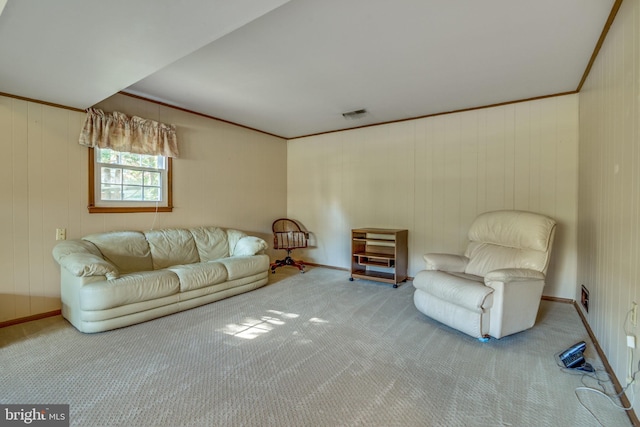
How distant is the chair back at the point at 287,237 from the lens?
4.97m

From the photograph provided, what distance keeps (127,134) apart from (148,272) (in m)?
1.62

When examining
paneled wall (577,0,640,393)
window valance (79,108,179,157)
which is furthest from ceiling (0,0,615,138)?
paneled wall (577,0,640,393)

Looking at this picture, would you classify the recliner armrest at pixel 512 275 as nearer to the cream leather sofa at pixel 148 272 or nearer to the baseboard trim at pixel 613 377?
the baseboard trim at pixel 613 377

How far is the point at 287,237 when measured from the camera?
198 inches

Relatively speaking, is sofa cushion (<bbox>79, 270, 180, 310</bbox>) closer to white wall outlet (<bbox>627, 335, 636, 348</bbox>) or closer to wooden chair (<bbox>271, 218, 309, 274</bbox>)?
wooden chair (<bbox>271, 218, 309, 274</bbox>)

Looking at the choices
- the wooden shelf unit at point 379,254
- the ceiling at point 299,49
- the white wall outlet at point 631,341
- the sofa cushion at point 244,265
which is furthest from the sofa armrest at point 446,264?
the sofa cushion at point 244,265

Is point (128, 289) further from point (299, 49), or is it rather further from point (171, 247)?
point (299, 49)

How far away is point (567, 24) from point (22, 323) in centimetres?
514

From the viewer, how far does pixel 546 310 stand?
301 centimetres

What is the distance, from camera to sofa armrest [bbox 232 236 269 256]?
3.79 metres

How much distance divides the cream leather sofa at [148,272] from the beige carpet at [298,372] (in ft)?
0.49

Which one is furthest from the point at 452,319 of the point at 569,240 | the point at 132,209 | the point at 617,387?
the point at 132,209

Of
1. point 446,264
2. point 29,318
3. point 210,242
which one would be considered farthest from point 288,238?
point 29,318

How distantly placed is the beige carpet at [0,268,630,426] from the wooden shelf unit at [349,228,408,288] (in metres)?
1.10
